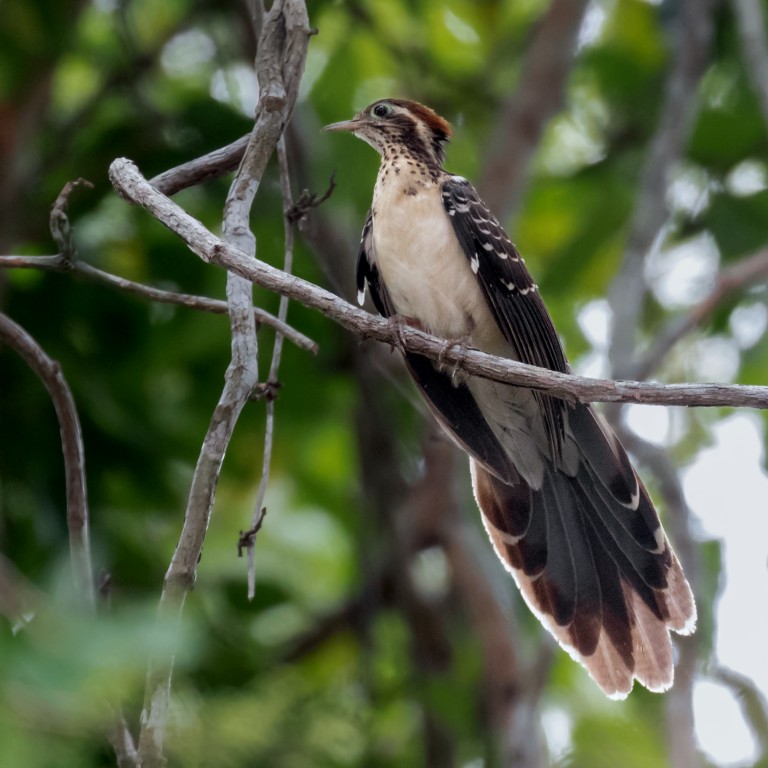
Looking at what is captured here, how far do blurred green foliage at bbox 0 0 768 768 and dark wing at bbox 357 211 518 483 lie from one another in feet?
0.40

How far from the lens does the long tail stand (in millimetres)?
4344

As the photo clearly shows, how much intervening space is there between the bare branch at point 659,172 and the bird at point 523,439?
0.76 meters

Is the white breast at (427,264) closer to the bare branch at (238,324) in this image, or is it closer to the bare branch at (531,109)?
the bare branch at (238,324)

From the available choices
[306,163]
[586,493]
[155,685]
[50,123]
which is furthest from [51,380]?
[50,123]

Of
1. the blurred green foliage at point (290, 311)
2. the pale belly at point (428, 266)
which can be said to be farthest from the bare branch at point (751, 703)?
the pale belly at point (428, 266)

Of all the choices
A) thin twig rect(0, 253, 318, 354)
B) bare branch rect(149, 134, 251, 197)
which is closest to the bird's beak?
bare branch rect(149, 134, 251, 197)

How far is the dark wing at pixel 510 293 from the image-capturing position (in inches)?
183

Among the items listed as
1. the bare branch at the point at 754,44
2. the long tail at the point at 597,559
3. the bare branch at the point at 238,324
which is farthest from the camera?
the bare branch at the point at 754,44

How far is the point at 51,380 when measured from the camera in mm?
3506

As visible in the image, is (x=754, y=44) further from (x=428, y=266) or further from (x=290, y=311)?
(x=290, y=311)

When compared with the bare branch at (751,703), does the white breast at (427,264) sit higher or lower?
higher

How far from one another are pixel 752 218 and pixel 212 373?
9.85ft

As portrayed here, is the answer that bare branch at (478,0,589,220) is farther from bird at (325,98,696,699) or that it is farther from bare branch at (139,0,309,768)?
bare branch at (139,0,309,768)

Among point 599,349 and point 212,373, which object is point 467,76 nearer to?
point 599,349
